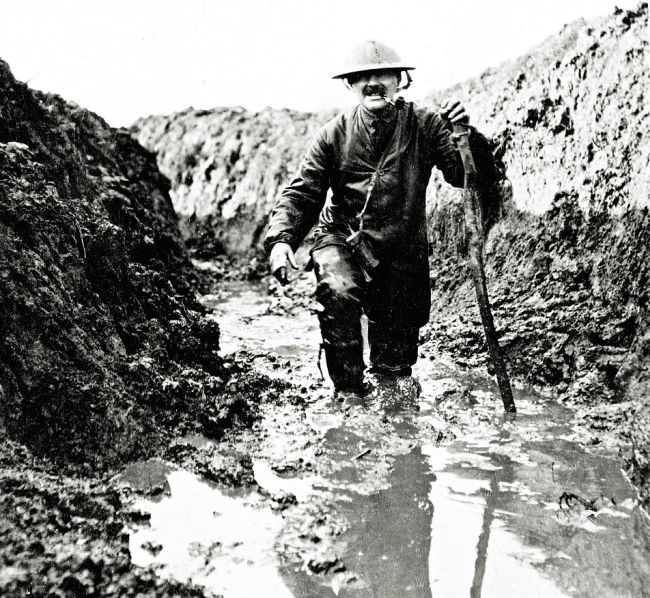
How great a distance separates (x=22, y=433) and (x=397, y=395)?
2.37 metres

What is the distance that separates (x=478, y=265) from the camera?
4.04 m

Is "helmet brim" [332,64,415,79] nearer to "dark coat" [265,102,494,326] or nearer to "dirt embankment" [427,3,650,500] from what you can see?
"dark coat" [265,102,494,326]

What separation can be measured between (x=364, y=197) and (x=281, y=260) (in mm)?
689

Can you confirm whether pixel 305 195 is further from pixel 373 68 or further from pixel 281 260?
pixel 373 68

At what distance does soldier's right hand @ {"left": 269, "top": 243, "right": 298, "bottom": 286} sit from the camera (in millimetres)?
4180

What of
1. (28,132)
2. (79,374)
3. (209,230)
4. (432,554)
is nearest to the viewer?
(432,554)

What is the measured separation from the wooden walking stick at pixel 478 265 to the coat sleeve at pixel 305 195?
90cm

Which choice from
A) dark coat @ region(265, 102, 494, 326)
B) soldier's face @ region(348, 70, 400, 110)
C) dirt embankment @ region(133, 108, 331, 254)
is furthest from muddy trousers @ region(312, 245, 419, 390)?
dirt embankment @ region(133, 108, 331, 254)

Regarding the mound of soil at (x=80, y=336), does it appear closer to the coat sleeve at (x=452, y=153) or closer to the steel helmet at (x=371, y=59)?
the steel helmet at (x=371, y=59)


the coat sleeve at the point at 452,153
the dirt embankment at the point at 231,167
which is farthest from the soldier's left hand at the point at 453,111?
the dirt embankment at the point at 231,167

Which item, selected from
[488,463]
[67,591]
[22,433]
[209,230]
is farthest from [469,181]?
[209,230]

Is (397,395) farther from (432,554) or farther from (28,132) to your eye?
(28,132)

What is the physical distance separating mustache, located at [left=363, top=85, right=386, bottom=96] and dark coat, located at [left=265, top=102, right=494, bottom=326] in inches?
4.6

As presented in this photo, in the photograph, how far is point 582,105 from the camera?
5.34 metres
